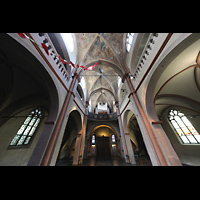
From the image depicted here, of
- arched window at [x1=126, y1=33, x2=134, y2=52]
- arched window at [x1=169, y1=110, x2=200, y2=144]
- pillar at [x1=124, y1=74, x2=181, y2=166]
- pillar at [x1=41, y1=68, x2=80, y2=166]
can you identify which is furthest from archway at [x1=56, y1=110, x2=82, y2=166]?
arched window at [x1=169, y1=110, x2=200, y2=144]

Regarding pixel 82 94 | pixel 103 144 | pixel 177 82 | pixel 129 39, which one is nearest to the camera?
pixel 177 82

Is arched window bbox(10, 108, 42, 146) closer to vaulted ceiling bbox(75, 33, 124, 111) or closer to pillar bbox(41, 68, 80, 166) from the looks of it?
pillar bbox(41, 68, 80, 166)

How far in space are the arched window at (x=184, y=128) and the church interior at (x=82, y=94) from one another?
6cm

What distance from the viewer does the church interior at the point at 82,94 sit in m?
3.13

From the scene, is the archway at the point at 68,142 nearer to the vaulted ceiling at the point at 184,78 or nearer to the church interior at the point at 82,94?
the church interior at the point at 82,94

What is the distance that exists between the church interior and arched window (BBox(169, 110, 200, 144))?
63mm

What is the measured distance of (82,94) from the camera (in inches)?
402

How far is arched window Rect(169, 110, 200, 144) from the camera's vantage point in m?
7.00

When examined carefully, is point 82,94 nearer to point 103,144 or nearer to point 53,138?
point 53,138

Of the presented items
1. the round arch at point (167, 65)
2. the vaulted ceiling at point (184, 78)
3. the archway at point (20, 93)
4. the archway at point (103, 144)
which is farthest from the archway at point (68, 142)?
the vaulted ceiling at point (184, 78)

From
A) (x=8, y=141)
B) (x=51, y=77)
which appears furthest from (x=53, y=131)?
(x=8, y=141)

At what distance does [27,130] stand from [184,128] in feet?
49.6

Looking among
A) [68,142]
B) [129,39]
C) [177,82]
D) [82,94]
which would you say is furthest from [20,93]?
[177,82]
